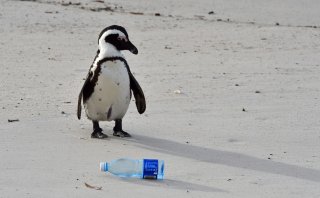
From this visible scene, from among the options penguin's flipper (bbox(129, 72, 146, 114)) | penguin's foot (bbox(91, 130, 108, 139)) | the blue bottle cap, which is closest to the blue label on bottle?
the blue bottle cap

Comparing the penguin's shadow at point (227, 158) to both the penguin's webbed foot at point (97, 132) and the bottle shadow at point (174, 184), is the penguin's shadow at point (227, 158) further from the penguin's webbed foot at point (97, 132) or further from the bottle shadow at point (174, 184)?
the bottle shadow at point (174, 184)

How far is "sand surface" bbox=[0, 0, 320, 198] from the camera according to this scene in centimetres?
479

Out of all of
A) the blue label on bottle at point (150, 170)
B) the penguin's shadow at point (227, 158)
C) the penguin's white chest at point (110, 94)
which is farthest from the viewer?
the penguin's white chest at point (110, 94)

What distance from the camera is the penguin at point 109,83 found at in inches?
227

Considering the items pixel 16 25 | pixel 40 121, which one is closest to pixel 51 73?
pixel 40 121

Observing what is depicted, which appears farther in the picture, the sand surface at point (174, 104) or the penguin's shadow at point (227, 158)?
the penguin's shadow at point (227, 158)

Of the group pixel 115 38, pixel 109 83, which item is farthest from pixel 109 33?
pixel 109 83

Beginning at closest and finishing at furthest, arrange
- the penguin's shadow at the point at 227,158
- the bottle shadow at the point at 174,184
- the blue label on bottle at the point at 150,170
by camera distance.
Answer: the bottle shadow at the point at 174,184 → the blue label on bottle at the point at 150,170 → the penguin's shadow at the point at 227,158

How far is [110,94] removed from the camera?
582 centimetres

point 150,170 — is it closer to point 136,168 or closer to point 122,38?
point 136,168

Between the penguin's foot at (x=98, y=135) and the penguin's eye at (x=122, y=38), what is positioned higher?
the penguin's eye at (x=122, y=38)

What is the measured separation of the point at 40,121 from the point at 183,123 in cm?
100

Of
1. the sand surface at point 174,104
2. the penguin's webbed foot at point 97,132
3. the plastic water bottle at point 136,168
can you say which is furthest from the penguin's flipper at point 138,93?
the plastic water bottle at point 136,168

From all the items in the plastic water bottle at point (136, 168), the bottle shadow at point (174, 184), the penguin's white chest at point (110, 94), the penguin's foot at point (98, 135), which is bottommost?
the bottle shadow at point (174, 184)
